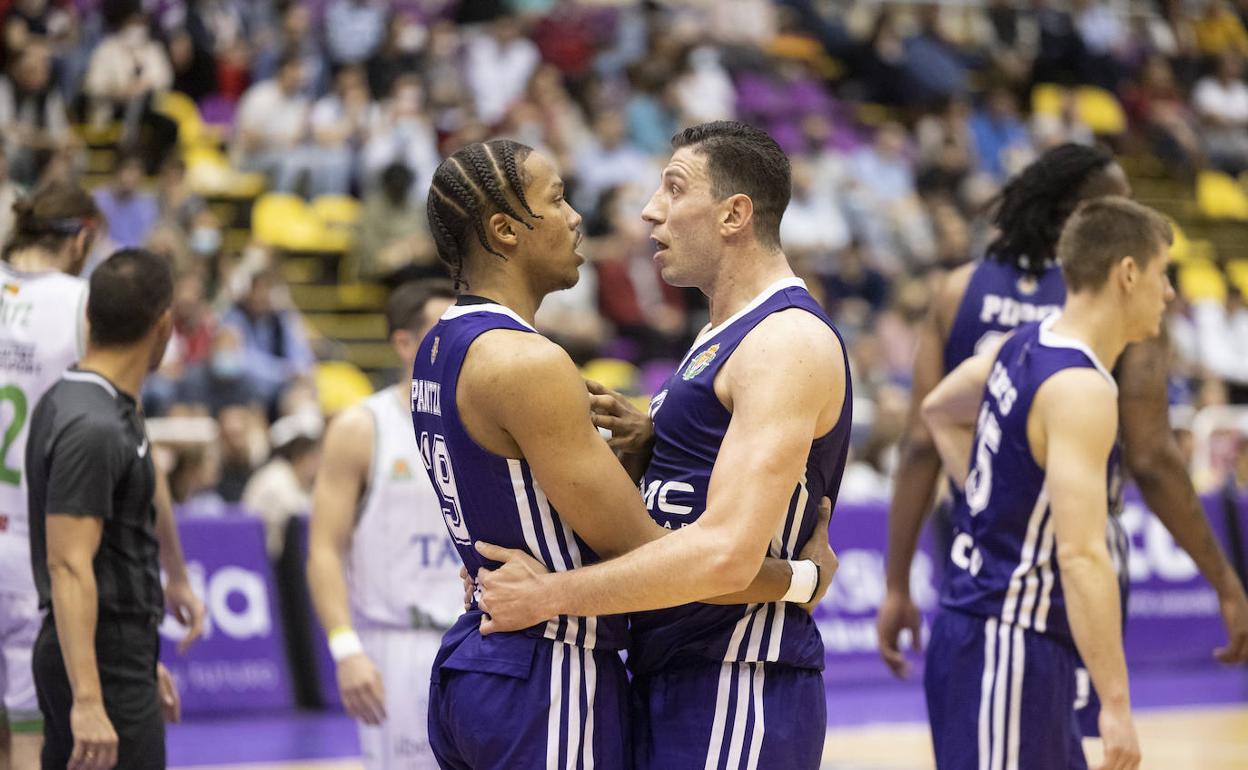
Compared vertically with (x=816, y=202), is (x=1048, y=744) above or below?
below

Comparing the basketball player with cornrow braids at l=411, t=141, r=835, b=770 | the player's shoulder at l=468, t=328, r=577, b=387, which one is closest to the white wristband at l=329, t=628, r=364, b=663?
the basketball player with cornrow braids at l=411, t=141, r=835, b=770

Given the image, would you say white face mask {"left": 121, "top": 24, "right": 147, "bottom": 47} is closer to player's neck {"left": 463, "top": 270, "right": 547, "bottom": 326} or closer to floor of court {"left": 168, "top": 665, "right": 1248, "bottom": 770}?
floor of court {"left": 168, "top": 665, "right": 1248, "bottom": 770}

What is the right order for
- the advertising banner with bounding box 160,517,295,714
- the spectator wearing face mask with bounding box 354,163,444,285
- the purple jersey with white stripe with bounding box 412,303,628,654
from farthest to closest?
the spectator wearing face mask with bounding box 354,163,444,285 → the advertising banner with bounding box 160,517,295,714 → the purple jersey with white stripe with bounding box 412,303,628,654

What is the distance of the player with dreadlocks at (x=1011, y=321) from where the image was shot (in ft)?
16.4

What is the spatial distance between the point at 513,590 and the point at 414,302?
2.37m

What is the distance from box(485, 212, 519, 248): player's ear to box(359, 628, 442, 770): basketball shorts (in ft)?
6.90

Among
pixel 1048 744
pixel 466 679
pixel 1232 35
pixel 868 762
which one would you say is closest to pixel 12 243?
pixel 466 679

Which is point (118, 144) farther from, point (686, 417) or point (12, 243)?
point (686, 417)

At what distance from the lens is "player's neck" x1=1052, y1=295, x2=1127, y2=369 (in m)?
4.36

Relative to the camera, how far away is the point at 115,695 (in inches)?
179

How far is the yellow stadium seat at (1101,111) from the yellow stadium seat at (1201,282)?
2609 mm

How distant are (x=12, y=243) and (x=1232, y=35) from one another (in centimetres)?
2255

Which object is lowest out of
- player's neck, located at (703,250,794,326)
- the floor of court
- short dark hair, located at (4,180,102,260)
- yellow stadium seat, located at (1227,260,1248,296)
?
the floor of court

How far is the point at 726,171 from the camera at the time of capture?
12.0ft
